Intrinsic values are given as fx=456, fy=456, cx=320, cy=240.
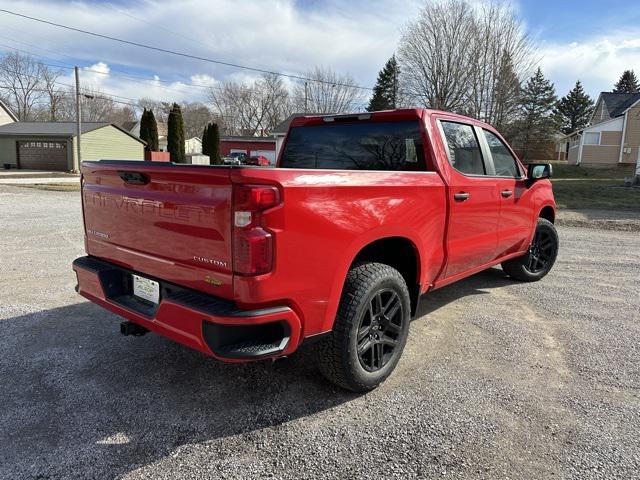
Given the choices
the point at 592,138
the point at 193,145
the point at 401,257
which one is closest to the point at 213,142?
the point at 592,138

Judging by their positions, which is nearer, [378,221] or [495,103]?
[378,221]

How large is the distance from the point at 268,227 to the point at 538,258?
16.1ft

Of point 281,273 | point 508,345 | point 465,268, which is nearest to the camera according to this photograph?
point 281,273

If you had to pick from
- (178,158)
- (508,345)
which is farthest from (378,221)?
(178,158)

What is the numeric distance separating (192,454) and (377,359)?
1.35 metres

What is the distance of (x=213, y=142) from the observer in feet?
128

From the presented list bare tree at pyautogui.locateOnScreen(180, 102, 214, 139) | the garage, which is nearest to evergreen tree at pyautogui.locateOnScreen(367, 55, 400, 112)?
the garage

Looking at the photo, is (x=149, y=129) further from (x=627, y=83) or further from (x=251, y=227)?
(x=627, y=83)

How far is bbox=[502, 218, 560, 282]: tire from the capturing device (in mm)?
5860

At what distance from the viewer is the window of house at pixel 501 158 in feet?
15.3

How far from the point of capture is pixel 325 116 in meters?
4.21

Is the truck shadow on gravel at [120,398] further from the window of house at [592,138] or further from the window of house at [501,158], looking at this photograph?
the window of house at [592,138]

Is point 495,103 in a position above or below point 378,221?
above

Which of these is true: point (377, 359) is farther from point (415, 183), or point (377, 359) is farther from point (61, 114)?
point (61, 114)
